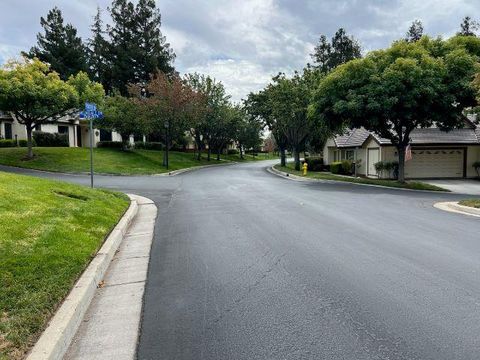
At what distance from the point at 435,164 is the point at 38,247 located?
2938cm

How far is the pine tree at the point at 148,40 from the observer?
56.7 m

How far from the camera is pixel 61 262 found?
219 inches

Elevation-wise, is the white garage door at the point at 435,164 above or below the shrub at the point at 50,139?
below

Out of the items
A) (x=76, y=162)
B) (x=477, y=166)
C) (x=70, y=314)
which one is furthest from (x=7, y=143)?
(x=70, y=314)

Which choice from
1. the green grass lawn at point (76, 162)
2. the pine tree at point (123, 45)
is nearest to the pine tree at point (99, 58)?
the pine tree at point (123, 45)

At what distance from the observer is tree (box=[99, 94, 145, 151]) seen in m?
36.6

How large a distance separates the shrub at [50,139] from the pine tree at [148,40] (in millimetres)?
18658

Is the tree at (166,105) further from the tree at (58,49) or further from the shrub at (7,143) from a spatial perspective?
the tree at (58,49)

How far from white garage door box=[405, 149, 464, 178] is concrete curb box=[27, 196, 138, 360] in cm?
2718

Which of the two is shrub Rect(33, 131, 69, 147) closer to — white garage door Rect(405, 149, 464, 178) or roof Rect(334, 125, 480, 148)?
roof Rect(334, 125, 480, 148)

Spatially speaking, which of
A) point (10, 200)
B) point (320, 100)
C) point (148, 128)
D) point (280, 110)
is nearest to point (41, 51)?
point (148, 128)

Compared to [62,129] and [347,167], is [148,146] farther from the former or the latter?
[347,167]

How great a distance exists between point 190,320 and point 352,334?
1592mm

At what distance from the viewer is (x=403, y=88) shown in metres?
20.6
